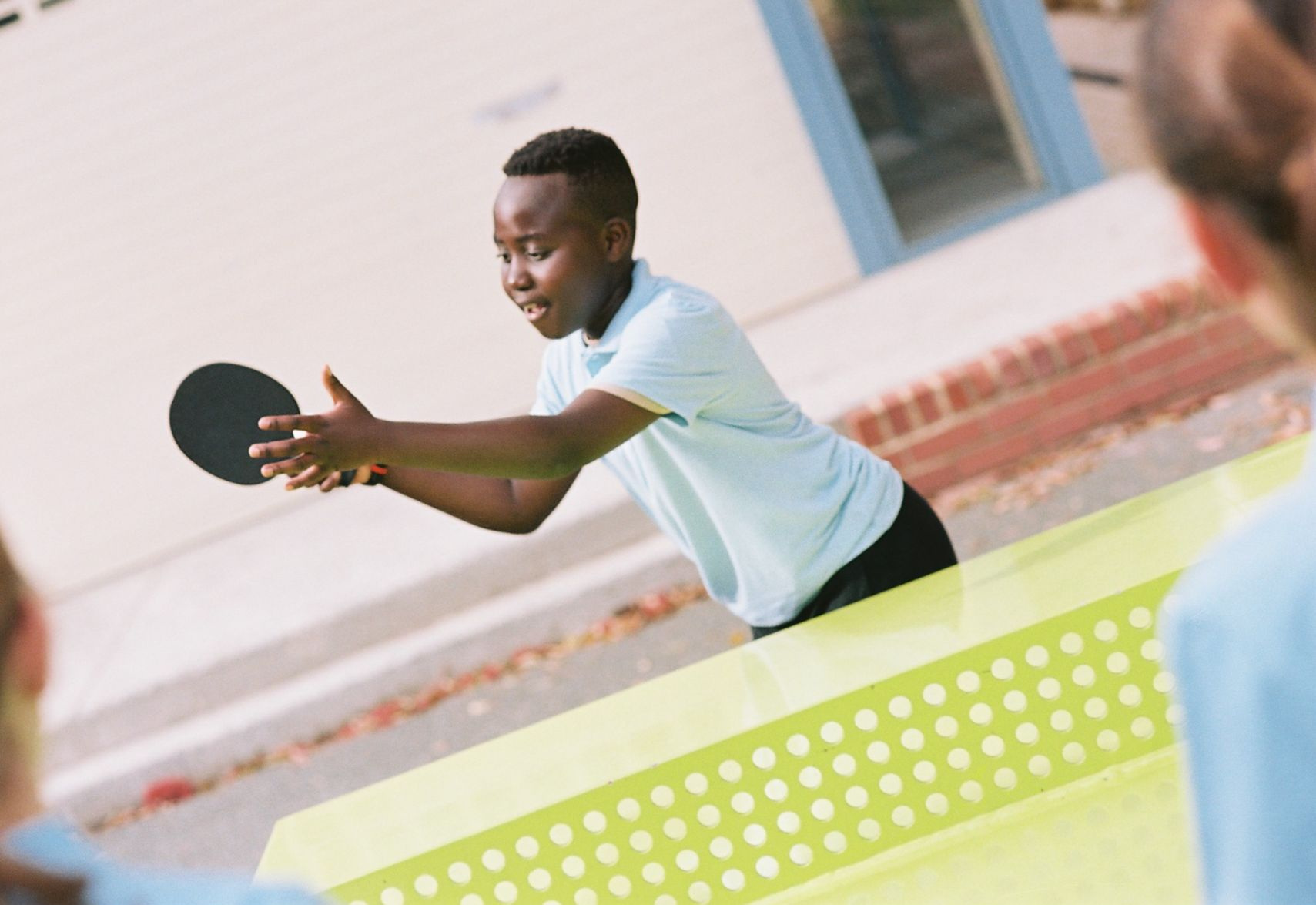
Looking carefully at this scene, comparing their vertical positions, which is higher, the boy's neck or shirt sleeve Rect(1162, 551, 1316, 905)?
the boy's neck

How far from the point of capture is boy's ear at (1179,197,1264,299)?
87 centimetres

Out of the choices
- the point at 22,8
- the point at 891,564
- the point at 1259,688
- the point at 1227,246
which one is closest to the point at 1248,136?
the point at 1227,246

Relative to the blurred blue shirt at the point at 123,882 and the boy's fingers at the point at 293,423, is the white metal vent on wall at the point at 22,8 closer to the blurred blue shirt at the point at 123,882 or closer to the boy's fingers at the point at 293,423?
the boy's fingers at the point at 293,423

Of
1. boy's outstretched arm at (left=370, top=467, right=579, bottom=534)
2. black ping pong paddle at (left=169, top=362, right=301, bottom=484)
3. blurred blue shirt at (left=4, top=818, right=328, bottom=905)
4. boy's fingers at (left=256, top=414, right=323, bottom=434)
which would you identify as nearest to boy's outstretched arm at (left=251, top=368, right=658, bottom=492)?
boy's fingers at (left=256, top=414, right=323, bottom=434)

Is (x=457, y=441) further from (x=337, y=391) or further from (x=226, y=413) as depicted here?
(x=226, y=413)

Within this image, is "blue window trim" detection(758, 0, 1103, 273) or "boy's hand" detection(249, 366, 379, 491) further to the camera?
"blue window trim" detection(758, 0, 1103, 273)

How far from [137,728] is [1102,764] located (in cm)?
438

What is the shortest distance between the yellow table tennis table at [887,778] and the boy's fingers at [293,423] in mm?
660

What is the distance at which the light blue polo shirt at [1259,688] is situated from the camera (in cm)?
82

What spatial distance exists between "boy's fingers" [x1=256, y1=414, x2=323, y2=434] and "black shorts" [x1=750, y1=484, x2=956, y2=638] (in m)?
0.96

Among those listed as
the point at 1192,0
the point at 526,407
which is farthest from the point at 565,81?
the point at 1192,0

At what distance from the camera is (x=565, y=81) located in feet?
22.7

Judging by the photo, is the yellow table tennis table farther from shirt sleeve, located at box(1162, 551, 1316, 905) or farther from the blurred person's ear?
the blurred person's ear

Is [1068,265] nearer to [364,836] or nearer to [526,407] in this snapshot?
[526,407]
